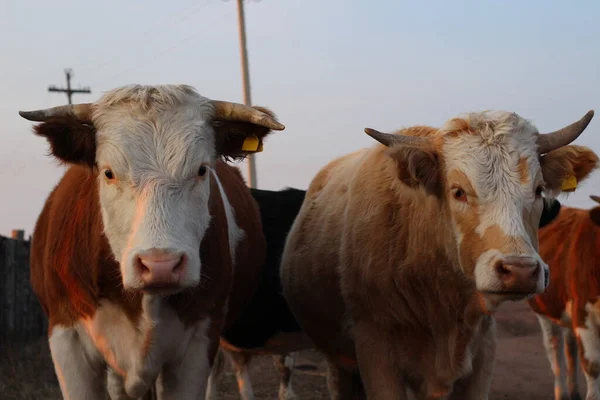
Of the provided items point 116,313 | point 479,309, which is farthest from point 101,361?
point 479,309

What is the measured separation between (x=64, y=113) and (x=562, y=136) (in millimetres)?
2894

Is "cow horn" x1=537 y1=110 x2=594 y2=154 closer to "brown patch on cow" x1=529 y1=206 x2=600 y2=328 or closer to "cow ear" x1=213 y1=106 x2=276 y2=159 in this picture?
"cow ear" x1=213 y1=106 x2=276 y2=159

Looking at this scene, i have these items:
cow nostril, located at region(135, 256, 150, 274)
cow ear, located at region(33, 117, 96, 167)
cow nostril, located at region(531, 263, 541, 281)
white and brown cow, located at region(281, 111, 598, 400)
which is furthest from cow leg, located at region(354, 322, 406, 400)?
cow ear, located at region(33, 117, 96, 167)

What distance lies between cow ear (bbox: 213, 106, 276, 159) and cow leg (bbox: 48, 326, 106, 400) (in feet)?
4.34

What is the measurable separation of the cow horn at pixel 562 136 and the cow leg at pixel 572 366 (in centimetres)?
582

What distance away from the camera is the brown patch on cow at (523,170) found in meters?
4.86

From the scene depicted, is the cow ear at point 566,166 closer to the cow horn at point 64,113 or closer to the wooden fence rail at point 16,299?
→ the cow horn at point 64,113

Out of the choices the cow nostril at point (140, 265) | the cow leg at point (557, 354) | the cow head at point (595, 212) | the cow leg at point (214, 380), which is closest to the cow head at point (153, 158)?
the cow nostril at point (140, 265)

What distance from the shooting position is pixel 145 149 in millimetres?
4504

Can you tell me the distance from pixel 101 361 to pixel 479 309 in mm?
2237

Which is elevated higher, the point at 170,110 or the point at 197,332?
the point at 170,110

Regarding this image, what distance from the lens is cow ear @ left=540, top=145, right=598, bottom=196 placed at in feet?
17.2

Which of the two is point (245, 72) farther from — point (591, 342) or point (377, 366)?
point (377, 366)

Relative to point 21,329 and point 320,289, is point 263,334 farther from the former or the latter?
point 21,329
